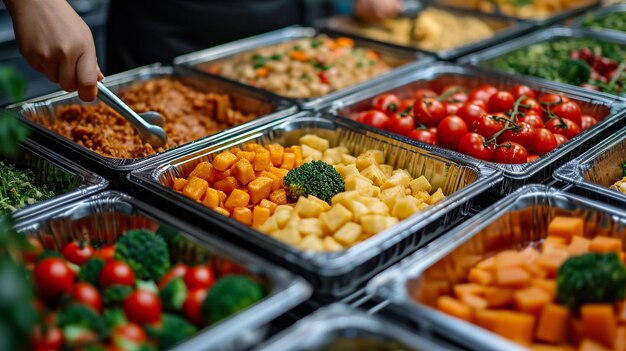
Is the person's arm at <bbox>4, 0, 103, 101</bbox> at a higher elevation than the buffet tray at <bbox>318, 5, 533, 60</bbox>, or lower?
higher

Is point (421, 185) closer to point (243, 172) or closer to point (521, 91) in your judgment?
point (243, 172)

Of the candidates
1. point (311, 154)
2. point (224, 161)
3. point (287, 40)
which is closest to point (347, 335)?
point (224, 161)

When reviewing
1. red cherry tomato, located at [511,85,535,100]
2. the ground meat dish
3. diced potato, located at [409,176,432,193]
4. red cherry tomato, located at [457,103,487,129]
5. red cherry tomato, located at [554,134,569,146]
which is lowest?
the ground meat dish

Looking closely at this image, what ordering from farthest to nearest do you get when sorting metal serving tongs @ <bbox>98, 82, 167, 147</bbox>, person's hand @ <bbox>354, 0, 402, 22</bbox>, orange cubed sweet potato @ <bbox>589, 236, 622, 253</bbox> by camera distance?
person's hand @ <bbox>354, 0, 402, 22</bbox> → metal serving tongs @ <bbox>98, 82, 167, 147</bbox> → orange cubed sweet potato @ <bbox>589, 236, 622, 253</bbox>

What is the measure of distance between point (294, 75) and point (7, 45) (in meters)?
3.25

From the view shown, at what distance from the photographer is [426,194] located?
8.79 feet

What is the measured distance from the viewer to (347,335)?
5.77 feet

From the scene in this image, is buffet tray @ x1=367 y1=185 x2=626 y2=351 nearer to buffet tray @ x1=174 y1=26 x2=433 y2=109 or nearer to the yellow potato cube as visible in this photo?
the yellow potato cube

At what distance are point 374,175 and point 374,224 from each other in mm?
496

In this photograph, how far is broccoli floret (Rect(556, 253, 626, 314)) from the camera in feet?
6.13

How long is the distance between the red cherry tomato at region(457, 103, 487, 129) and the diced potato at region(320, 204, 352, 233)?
41.6 inches

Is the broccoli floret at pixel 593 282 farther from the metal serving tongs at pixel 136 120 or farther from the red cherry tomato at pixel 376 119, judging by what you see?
the metal serving tongs at pixel 136 120

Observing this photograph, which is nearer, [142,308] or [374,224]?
[142,308]

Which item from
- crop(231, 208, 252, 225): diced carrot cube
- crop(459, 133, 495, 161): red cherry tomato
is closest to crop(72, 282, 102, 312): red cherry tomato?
crop(231, 208, 252, 225): diced carrot cube
